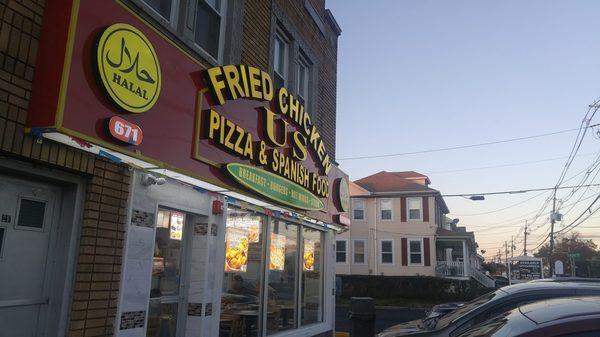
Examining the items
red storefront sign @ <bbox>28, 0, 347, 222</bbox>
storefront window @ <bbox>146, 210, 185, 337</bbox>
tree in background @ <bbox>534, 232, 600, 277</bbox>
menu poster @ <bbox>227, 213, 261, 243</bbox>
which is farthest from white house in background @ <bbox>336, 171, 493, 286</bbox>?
tree in background @ <bbox>534, 232, 600, 277</bbox>

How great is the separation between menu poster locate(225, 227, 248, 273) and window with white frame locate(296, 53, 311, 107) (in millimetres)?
4244

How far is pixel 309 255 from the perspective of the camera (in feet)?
36.3

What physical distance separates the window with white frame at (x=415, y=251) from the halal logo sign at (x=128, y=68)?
3011 cm

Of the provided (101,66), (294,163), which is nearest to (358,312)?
(294,163)

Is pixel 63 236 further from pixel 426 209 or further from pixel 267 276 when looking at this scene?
pixel 426 209

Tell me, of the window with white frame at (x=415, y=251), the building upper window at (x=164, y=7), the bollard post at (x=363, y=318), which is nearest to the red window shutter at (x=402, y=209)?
the window with white frame at (x=415, y=251)

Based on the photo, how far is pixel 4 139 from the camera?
12.5ft

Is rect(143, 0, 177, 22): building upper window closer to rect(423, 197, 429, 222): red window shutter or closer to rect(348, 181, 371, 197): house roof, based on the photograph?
rect(348, 181, 371, 197): house roof

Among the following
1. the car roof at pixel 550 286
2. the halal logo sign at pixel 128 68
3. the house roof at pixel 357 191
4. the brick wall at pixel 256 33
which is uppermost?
the house roof at pixel 357 191

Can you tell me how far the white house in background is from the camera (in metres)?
32.9

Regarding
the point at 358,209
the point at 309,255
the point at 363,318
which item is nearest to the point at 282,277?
the point at 309,255

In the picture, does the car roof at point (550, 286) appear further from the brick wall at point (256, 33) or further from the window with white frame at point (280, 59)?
the window with white frame at point (280, 59)

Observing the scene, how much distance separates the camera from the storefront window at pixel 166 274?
6.16 m

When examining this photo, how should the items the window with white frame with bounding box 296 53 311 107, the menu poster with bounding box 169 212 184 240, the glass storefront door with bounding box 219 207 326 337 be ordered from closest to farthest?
the menu poster with bounding box 169 212 184 240 → the glass storefront door with bounding box 219 207 326 337 → the window with white frame with bounding box 296 53 311 107
